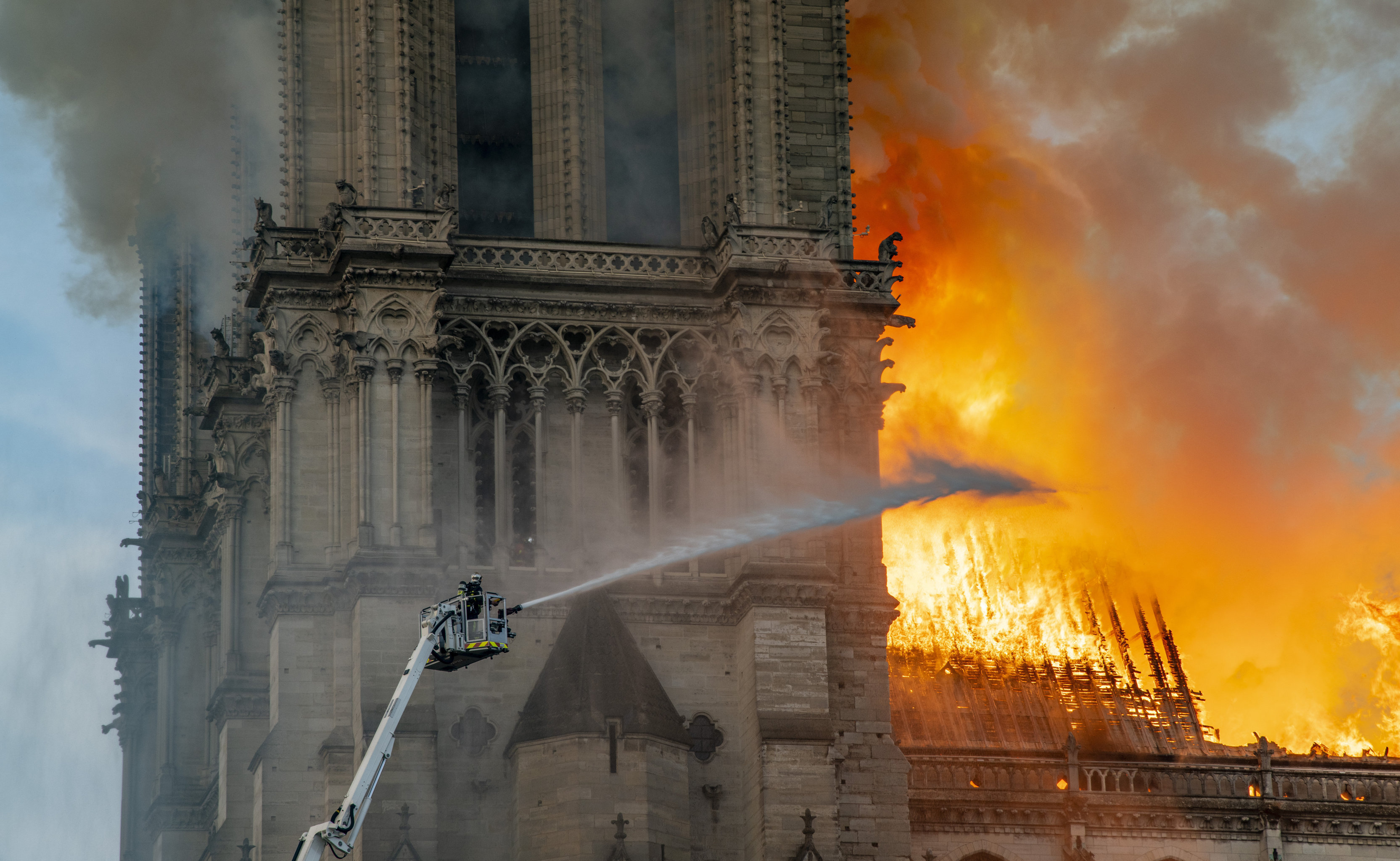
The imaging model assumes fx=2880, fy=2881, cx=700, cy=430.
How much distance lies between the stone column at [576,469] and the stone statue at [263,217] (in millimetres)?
7308

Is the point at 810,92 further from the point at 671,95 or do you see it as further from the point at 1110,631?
the point at 1110,631

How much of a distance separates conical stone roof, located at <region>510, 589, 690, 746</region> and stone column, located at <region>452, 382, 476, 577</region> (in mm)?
2657

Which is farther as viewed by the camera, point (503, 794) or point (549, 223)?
point (549, 223)

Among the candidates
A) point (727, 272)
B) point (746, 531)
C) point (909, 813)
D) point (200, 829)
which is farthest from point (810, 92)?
point (200, 829)

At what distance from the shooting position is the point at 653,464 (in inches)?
2457

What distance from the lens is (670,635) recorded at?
61.2 m

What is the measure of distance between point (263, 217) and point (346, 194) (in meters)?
2.23

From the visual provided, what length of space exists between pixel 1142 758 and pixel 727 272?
15.4 m

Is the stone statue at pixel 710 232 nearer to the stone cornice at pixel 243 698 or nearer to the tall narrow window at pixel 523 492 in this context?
the tall narrow window at pixel 523 492

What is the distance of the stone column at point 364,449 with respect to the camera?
58.9 meters

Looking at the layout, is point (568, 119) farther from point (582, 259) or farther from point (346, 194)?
point (346, 194)

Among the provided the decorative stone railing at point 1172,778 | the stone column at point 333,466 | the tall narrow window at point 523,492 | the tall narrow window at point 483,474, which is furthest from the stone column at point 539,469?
the decorative stone railing at point 1172,778

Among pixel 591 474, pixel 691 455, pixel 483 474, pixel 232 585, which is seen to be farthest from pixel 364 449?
pixel 232 585

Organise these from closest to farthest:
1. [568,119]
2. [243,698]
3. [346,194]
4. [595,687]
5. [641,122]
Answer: [595,687], [346,194], [568,119], [243,698], [641,122]
